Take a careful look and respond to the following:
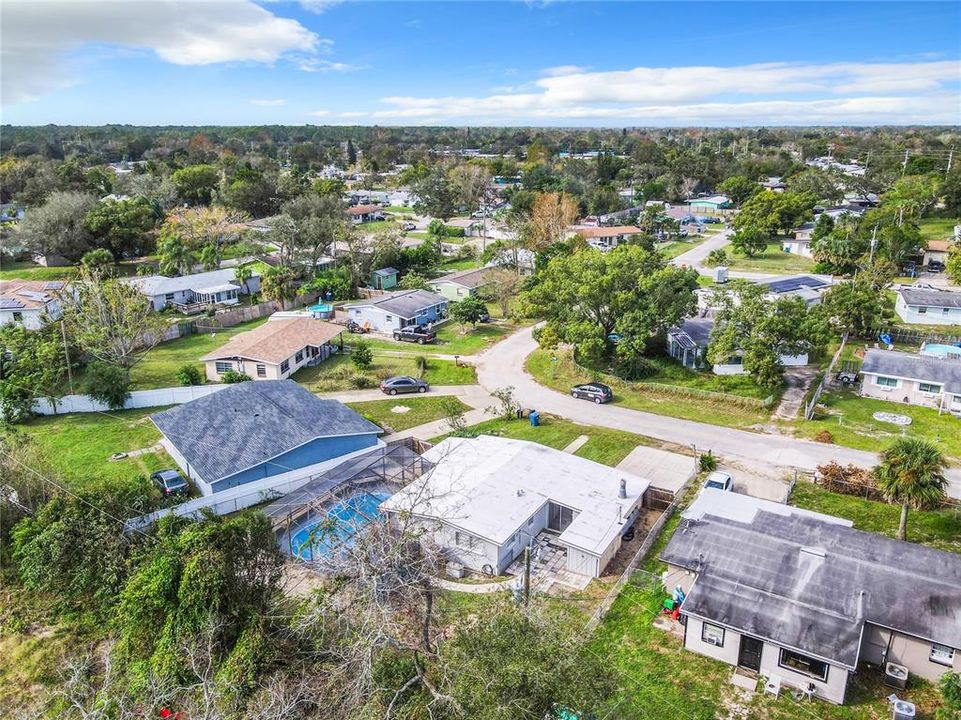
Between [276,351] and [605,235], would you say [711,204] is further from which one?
[276,351]

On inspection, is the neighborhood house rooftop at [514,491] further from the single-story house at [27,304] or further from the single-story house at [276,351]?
the single-story house at [27,304]

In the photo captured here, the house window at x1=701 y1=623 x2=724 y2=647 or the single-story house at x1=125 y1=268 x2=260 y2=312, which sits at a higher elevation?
the single-story house at x1=125 y1=268 x2=260 y2=312

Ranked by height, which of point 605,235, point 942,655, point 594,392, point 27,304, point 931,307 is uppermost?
point 605,235

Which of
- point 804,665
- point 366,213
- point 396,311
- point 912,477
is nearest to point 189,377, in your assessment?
point 396,311

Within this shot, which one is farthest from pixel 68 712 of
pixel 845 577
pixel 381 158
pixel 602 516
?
pixel 381 158

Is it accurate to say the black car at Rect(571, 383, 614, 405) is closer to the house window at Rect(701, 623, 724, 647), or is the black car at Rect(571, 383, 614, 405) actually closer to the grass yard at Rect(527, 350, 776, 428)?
the grass yard at Rect(527, 350, 776, 428)

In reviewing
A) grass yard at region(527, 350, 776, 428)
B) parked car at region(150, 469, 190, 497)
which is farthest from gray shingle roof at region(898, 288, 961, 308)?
parked car at region(150, 469, 190, 497)
